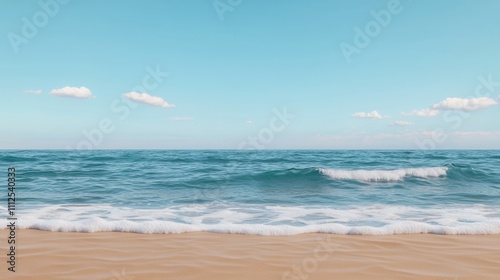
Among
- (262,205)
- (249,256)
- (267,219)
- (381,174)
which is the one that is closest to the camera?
(249,256)

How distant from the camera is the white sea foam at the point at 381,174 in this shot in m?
14.6

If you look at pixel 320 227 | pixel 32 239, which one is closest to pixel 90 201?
pixel 32 239

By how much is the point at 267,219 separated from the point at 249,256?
2.58 meters

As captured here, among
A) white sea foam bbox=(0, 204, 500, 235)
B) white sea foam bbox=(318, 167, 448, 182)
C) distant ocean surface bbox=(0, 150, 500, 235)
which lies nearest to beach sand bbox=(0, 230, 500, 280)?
white sea foam bbox=(0, 204, 500, 235)

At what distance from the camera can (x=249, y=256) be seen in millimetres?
3885

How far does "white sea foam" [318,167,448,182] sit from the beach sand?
32.2 feet

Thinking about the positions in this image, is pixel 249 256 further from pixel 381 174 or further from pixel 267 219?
pixel 381 174

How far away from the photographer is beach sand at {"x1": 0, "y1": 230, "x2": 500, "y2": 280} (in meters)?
3.37

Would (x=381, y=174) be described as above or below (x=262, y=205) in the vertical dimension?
above

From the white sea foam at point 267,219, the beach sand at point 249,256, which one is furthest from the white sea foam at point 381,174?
the beach sand at point 249,256

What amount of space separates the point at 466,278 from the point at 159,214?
18.8ft

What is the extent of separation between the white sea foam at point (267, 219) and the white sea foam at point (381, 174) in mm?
6498

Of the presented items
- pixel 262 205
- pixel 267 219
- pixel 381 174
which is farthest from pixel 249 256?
pixel 381 174

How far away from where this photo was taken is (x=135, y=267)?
3512 millimetres
